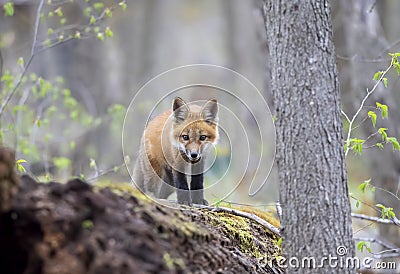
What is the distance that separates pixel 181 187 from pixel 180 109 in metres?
0.65

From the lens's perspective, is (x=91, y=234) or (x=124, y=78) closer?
(x=91, y=234)

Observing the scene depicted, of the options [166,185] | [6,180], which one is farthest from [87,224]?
[166,185]

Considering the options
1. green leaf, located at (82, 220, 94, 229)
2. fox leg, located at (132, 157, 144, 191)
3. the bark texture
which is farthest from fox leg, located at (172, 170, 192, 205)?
the bark texture

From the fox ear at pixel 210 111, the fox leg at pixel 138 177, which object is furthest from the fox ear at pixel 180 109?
the fox leg at pixel 138 177

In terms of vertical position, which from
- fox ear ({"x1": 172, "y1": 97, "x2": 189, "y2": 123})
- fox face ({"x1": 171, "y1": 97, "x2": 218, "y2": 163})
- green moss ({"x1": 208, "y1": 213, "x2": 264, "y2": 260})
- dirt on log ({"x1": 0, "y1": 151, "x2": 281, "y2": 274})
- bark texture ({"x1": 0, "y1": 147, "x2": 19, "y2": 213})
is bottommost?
green moss ({"x1": 208, "y1": 213, "x2": 264, "y2": 260})

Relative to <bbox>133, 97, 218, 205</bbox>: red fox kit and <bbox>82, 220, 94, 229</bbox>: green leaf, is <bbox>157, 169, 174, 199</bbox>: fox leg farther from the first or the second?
<bbox>82, 220, 94, 229</bbox>: green leaf

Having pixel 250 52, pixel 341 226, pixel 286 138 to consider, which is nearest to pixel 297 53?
pixel 286 138

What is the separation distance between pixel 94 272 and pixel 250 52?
22195 millimetres

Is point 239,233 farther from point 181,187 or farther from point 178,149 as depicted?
point 178,149

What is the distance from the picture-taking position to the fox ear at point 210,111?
14.1 feet

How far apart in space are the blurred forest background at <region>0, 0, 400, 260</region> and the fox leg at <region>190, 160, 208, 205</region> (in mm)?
297

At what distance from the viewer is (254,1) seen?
842 cm

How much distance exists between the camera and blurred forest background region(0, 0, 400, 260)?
309 inches

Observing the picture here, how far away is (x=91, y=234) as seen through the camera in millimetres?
2570
